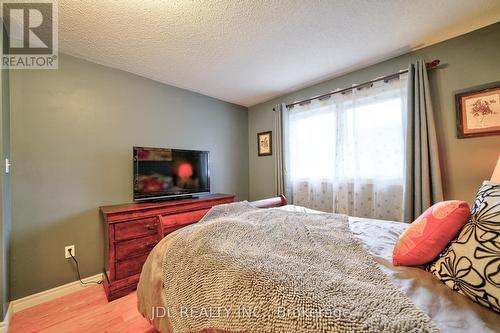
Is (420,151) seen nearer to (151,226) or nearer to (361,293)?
(361,293)

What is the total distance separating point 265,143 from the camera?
3.48 meters

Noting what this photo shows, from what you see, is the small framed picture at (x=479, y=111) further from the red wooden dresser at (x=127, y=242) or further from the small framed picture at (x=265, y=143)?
the red wooden dresser at (x=127, y=242)

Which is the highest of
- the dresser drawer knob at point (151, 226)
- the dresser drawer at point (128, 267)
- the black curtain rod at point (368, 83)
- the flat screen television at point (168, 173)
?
the black curtain rod at point (368, 83)

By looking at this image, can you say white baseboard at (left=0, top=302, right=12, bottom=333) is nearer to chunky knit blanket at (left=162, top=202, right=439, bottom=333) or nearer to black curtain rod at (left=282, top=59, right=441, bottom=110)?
chunky knit blanket at (left=162, top=202, right=439, bottom=333)

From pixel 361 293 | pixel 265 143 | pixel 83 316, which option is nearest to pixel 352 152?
pixel 265 143

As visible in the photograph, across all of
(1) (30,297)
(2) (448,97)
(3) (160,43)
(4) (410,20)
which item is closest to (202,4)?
(3) (160,43)

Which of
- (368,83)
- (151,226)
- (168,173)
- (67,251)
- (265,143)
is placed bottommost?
(67,251)

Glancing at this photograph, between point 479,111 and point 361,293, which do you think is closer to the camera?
point 361,293

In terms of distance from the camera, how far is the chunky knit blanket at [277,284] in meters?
0.55

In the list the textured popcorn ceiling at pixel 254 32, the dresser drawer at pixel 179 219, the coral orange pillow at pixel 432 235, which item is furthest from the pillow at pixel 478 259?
the textured popcorn ceiling at pixel 254 32

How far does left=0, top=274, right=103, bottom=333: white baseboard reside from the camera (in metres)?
1.46

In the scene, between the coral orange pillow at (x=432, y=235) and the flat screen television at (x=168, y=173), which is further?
the flat screen television at (x=168, y=173)

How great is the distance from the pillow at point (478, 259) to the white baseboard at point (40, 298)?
272cm

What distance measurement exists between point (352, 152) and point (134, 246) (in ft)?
8.80
